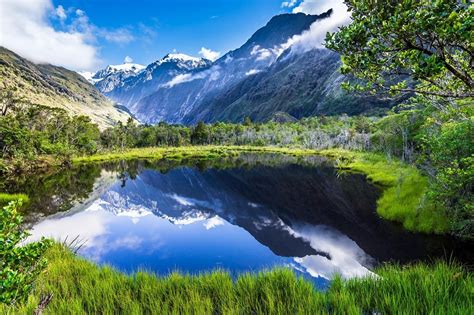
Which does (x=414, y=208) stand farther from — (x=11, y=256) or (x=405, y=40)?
(x=11, y=256)

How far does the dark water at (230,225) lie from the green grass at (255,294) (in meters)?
3.12

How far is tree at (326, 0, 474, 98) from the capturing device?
19.9 ft

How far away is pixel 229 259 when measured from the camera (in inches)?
848

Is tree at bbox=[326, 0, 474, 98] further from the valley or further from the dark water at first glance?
the dark water

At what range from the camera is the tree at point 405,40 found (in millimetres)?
6070

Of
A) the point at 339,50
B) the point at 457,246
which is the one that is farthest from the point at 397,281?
the point at 457,246

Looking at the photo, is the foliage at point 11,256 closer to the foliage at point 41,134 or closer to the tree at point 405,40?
the tree at point 405,40

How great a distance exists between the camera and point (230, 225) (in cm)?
3138

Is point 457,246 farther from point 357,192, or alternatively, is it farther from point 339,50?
point 357,192

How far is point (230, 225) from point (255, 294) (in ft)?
70.0

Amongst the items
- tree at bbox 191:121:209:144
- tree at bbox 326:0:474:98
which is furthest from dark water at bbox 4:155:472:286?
tree at bbox 191:121:209:144

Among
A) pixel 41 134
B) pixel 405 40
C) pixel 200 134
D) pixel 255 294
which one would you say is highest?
pixel 200 134

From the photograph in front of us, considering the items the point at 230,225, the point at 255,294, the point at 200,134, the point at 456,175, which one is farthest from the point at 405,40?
the point at 200,134

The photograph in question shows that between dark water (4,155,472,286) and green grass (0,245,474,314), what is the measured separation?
3123mm
